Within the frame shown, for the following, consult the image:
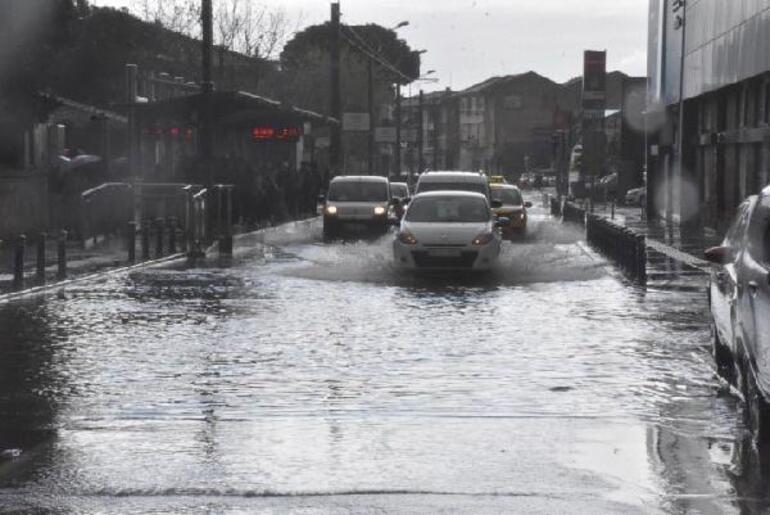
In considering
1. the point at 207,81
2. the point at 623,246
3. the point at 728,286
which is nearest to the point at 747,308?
the point at 728,286

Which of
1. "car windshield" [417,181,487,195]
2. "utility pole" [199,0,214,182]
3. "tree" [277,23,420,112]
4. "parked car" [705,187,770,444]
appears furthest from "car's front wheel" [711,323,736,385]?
"tree" [277,23,420,112]

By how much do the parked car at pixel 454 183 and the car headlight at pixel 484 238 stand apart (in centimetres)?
1215

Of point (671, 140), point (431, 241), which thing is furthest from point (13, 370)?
point (671, 140)

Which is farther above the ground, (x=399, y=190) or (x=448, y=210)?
(x=448, y=210)

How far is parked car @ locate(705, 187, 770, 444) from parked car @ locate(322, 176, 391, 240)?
2709cm

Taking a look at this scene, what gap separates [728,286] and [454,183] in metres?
26.7

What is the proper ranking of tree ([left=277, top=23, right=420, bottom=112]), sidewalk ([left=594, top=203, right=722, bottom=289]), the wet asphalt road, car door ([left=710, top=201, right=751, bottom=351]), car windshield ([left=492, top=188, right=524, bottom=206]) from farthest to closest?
tree ([left=277, top=23, right=420, bottom=112]) < car windshield ([left=492, top=188, right=524, bottom=206]) < sidewalk ([left=594, top=203, right=722, bottom=289]) < car door ([left=710, top=201, right=751, bottom=351]) < the wet asphalt road

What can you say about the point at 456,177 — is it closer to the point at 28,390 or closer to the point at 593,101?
the point at 593,101

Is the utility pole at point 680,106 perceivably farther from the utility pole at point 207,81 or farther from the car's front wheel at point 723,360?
the car's front wheel at point 723,360

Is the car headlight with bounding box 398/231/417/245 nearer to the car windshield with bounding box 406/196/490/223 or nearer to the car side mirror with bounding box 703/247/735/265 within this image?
the car windshield with bounding box 406/196/490/223

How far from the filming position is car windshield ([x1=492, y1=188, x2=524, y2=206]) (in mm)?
42156

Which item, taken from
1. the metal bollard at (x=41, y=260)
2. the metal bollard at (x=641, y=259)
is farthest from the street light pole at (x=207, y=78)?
the metal bollard at (x=641, y=259)

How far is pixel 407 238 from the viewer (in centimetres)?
2520

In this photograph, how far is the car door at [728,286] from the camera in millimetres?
11227
